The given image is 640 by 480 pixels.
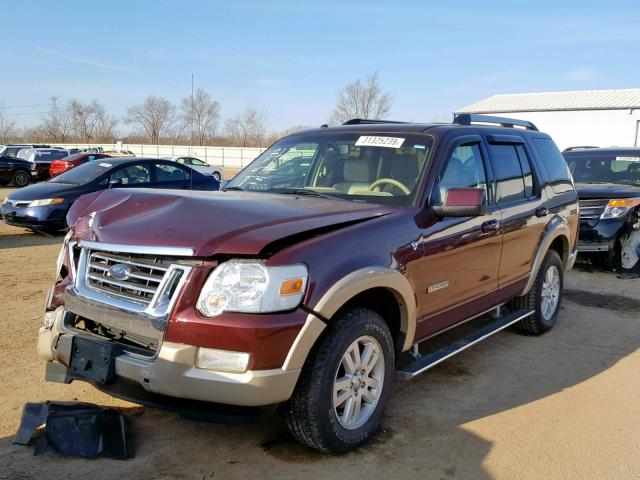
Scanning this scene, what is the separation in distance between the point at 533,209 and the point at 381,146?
70.8 inches

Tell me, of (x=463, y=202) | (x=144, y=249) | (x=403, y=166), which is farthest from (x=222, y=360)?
(x=403, y=166)

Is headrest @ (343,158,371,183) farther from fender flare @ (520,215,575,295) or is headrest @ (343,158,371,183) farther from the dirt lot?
fender flare @ (520,215,575,295)

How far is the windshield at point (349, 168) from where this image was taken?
421 centimetres

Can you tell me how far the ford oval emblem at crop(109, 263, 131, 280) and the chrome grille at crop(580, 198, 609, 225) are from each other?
755cm

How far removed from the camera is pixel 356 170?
4438 millimetres

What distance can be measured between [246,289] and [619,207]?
7.48m

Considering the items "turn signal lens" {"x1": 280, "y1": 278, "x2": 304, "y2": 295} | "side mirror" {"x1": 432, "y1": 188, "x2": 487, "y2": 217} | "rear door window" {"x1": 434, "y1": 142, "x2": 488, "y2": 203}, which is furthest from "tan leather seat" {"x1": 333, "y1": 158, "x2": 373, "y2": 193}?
"turn signal lens" {"x1": 280, "y1": 278, "x2": 304, "y2": 295}

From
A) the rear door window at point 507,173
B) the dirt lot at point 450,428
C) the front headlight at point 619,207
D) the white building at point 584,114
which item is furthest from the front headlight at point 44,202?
the white building at point 584,114

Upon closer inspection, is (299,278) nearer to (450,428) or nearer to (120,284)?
(120,284)

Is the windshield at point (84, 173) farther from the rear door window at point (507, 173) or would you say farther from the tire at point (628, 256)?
the tire at point (628, 256)

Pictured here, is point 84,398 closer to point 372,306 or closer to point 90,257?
point 90,257

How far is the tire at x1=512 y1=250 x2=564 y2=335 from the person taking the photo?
5.69m

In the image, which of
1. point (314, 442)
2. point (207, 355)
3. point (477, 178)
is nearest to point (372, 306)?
point (314, 442)

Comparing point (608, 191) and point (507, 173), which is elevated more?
point (507, 173)
